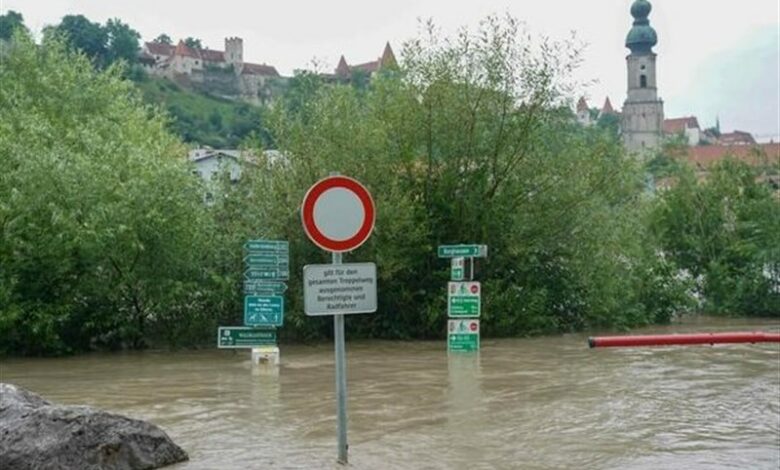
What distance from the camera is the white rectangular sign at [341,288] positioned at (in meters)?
8.55

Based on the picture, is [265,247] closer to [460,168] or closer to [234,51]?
[460,168]

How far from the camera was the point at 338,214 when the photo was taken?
8625mm

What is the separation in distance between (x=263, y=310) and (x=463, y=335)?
4.52 m

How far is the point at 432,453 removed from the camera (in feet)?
31.4

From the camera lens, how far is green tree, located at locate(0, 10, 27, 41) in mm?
33156

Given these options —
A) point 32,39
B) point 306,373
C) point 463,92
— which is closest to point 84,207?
point 306,373

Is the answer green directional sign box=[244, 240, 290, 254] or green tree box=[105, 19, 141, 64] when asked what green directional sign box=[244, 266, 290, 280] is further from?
green tree box=[105, 19, 141, 64]

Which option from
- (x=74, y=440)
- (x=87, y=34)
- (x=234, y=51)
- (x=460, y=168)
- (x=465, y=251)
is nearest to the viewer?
(x=74, y=440)

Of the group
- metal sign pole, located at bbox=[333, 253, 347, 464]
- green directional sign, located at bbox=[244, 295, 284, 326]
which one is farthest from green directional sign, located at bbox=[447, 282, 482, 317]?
metal sign pole, located at bbox=[333, 253, 347, 464]

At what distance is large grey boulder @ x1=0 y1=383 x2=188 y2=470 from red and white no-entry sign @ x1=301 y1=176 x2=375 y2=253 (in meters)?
2.21

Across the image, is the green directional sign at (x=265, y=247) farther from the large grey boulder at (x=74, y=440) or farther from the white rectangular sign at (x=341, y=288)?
the white rectangular sign at (x=341, y=288)

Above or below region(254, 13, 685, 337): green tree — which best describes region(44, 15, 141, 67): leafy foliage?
above

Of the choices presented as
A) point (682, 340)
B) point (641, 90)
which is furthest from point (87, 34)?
point (682, 340)

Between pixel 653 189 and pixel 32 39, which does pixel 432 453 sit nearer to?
pixel 32 39
